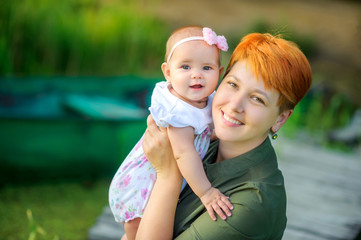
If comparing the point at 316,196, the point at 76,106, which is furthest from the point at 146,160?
the point at 76,106

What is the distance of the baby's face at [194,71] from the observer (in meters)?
1.64

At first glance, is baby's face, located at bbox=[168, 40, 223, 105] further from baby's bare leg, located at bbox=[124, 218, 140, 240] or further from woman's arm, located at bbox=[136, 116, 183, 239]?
baby's bare leg, located at bbox=[124, 218, 140, 240]

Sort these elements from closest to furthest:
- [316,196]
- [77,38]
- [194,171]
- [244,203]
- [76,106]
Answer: [244,203] < [194,171] < [316,196] < [76,106] < [77,38]

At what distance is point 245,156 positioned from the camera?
1573 mm

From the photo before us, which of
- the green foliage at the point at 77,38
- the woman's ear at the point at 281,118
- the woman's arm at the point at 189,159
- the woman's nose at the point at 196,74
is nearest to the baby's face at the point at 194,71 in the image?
the woman's nose at the point at 196,74

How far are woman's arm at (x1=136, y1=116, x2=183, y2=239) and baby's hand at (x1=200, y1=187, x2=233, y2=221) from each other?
0.13m

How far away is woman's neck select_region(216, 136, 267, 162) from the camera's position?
161cm

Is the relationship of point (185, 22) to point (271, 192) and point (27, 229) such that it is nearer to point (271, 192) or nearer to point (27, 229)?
point (27, 229)

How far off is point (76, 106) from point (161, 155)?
2.89 m

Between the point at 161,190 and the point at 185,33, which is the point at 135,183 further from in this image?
the point at 185,33

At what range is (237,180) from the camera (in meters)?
1.56

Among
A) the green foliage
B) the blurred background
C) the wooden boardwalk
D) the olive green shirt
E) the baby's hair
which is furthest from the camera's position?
the green foliage

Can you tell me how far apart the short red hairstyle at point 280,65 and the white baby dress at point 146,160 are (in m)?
0.29

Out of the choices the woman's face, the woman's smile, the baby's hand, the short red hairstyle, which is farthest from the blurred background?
the baby's hand
